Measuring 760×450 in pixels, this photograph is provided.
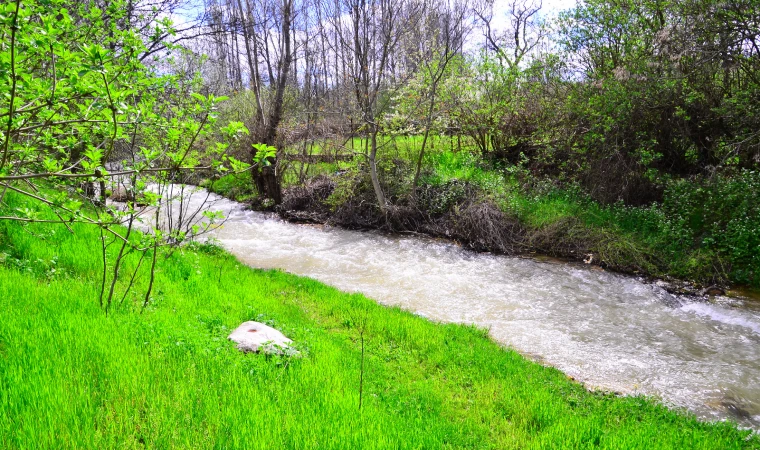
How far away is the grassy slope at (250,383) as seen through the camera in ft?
9.53

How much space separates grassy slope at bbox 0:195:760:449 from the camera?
2.91m

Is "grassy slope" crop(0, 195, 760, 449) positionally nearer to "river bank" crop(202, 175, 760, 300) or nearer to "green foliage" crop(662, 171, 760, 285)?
"river bank" crop(202, 175, 760, 300)

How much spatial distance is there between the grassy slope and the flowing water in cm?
87

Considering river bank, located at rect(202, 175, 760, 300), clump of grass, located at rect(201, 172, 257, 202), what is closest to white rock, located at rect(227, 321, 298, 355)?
river bank, located at rect(202, 175, 760, 300)

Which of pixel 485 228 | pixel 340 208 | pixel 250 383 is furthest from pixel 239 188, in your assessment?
pixel 250 383

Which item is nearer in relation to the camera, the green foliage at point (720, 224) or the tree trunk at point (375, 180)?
the green foliage at point (720, 224)

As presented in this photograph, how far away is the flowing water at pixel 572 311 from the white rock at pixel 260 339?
131 inches

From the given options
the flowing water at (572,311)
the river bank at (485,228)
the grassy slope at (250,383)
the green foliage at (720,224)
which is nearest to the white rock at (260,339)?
the grassy slope at (250,383)

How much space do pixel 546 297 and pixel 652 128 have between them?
601 cm

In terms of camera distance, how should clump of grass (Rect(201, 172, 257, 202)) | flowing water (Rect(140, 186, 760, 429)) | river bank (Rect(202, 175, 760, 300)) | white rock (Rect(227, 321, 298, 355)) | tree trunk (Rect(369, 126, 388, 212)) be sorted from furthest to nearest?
clump of grass (Rect(201, 172, 257, 202)) < tree trunk (Rect(369, 126, 388, 212)) < river bank (Rect(202, 175, 760, 300)) < flowing water (Rect(140, 186, 760, 429)) < white rock (Rect(227, 321, 298, 355))

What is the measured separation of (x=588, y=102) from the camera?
11656 mm

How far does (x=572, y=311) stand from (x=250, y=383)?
6.16 m

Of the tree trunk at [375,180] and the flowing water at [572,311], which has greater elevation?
the tree trunk at [375,180]

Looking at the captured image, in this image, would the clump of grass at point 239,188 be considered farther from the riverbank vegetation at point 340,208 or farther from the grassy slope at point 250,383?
the grassy slope at point 250,383
